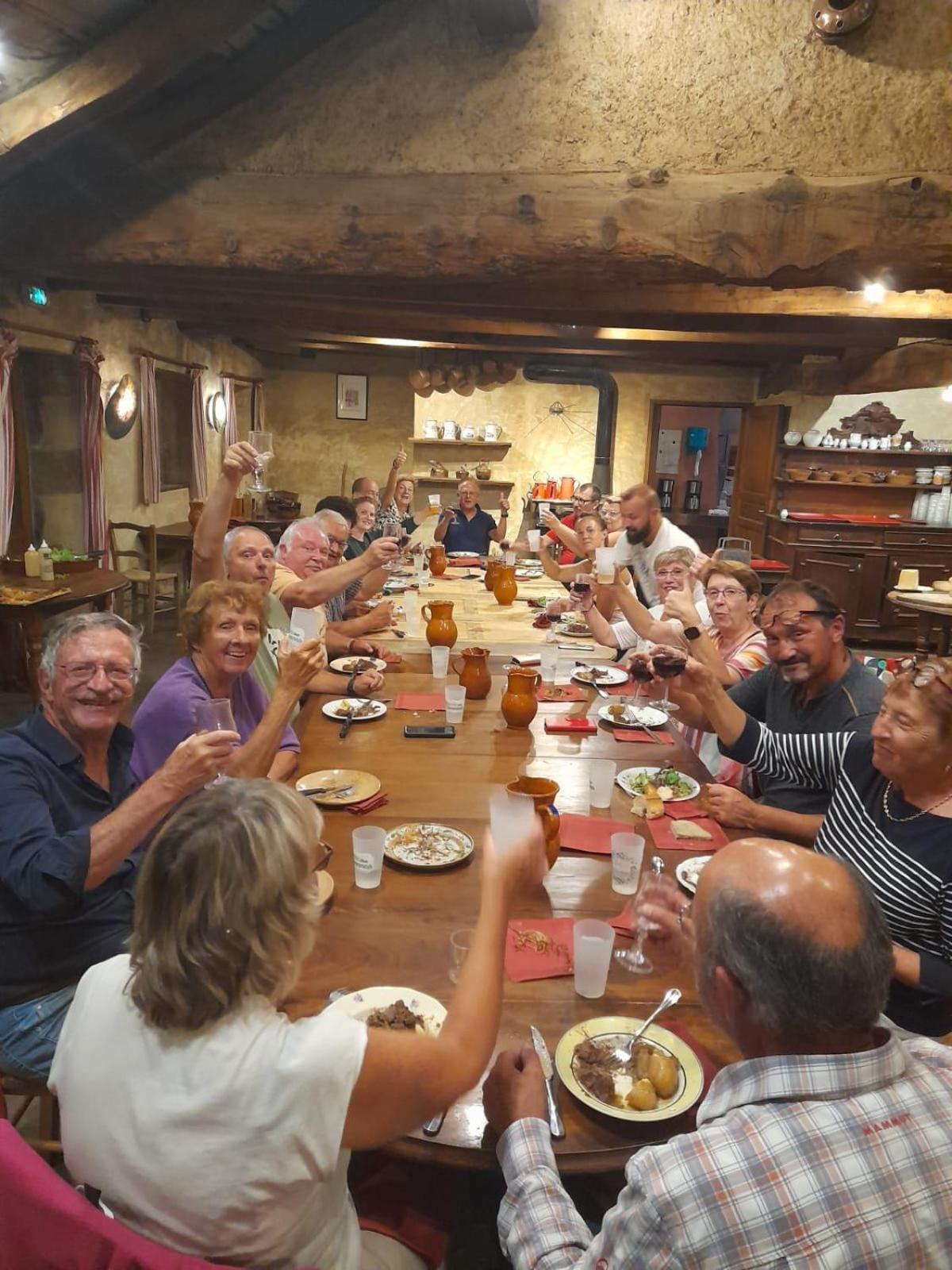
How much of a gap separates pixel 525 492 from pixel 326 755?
302 inches

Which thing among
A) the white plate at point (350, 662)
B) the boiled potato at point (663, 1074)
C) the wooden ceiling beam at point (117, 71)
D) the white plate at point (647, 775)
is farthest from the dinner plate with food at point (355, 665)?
the wooden ceiling beam at point (117, 71)

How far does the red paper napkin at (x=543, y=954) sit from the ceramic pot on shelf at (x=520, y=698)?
1.08 meters

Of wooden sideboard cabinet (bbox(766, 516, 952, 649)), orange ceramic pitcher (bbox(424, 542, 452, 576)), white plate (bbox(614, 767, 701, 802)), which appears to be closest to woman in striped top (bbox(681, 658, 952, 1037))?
white plate (bbox(614, 767, 701, 802))

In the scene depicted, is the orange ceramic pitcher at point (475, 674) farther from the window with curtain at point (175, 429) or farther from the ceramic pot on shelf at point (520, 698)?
the window with curtain at point (175, 429)

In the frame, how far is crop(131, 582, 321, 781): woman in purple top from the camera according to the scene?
199 cm

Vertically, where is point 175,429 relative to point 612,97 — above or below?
below

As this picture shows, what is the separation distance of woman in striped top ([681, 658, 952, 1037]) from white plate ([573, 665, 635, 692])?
1359mm

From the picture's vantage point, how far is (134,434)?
7.91 meters

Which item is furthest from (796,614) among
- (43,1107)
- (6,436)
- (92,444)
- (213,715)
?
(92,444)

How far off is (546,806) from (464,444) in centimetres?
801

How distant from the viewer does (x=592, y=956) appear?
1.35 meters

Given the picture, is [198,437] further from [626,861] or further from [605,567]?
[626,861]

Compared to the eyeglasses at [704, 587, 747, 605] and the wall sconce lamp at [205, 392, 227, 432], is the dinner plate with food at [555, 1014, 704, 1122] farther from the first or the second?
the wall sconce lamp at [205, 392, 227, 432]

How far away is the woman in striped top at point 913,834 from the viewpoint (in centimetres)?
160
